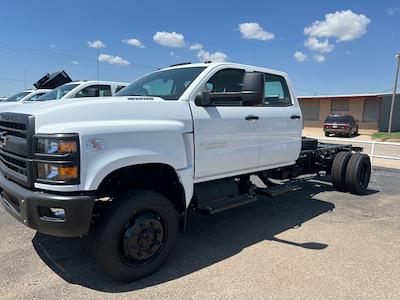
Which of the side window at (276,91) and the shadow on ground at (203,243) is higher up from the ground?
the side window at (276,91)

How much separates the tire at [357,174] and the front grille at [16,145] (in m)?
5.85

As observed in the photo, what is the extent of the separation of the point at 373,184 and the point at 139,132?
690 cm

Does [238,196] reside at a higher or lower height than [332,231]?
higher

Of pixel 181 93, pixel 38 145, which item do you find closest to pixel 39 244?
pixel 38 145

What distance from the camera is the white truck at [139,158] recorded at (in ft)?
10.2

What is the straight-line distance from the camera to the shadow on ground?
12.0 feet

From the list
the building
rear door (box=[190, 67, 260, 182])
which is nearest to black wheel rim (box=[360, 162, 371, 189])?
rear door (box=[190, 67, 260, 182])

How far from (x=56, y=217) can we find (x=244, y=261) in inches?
80.1

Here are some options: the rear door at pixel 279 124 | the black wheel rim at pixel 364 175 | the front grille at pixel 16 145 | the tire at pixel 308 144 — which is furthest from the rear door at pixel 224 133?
the black wheel rim at pixel 364 175

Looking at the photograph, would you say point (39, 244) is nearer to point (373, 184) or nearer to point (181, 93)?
point (181, 93)

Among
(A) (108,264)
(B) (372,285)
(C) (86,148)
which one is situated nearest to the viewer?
(C) (86,148)

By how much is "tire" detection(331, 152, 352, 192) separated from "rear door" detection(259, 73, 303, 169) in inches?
66.2

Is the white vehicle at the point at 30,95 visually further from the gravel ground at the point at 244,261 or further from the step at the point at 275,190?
the step at the point at 275,190

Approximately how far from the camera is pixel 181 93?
4199 millimetres
